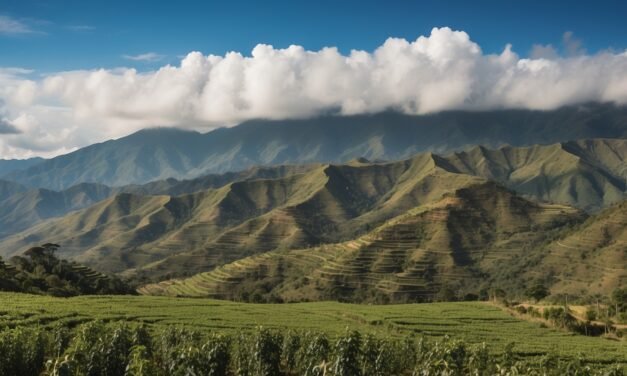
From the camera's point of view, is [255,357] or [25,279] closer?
[255,357]

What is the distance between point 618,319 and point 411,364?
6854cm

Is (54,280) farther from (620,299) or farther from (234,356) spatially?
(620,299)

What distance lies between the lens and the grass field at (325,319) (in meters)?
67.9

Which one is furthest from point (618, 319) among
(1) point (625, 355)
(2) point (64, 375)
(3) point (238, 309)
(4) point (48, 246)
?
(4) point (48, 246)

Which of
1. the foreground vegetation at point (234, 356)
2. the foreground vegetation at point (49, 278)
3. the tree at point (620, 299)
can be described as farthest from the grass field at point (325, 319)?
the tree at point (620, 299)

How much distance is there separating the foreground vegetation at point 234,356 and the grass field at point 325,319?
17630 millimetres

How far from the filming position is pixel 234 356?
4878 cm

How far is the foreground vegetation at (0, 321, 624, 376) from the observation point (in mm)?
34844

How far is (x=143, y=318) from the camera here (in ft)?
241

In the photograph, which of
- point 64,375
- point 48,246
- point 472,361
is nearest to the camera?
point 64,375

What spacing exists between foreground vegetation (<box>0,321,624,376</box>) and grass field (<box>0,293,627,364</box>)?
57.8ft

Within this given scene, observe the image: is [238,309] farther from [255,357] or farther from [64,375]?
[64,375]

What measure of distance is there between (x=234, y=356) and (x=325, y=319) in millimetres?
44820

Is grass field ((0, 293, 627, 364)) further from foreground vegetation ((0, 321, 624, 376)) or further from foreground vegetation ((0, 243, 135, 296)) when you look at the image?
foreground vegetation ((0, 243, 135, 296))
